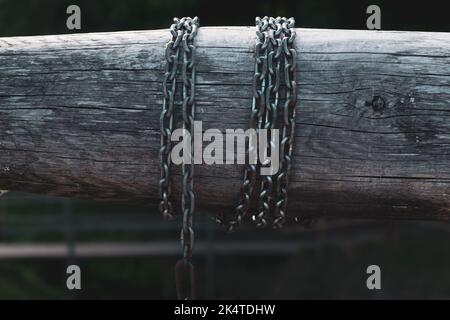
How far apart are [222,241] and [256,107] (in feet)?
28.4

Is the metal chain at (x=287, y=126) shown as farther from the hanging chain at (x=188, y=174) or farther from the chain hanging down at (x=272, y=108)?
the hanging chain at (x=188, y=174)

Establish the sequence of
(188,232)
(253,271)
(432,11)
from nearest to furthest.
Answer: (188,232)
(432,11)
(253,271)

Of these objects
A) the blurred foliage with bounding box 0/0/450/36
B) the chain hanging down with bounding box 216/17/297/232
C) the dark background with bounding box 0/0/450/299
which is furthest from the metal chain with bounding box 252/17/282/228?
the blurred foliage with bounding box 0/0/450/36

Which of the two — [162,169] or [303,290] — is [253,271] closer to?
[303,290]

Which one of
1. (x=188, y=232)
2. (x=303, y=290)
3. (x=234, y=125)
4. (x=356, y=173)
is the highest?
(x=234, y=125)

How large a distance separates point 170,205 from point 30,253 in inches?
308

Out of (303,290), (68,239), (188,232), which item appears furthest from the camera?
(68,239)

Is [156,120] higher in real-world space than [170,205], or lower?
higher

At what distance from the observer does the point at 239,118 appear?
2199mm

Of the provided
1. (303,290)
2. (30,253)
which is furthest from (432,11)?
(30,253)

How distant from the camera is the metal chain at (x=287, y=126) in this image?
217 cm

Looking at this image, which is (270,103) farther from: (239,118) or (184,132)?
(184,132)

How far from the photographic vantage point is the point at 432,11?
7391mm

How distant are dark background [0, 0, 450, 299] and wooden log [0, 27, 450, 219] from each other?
4779mm
